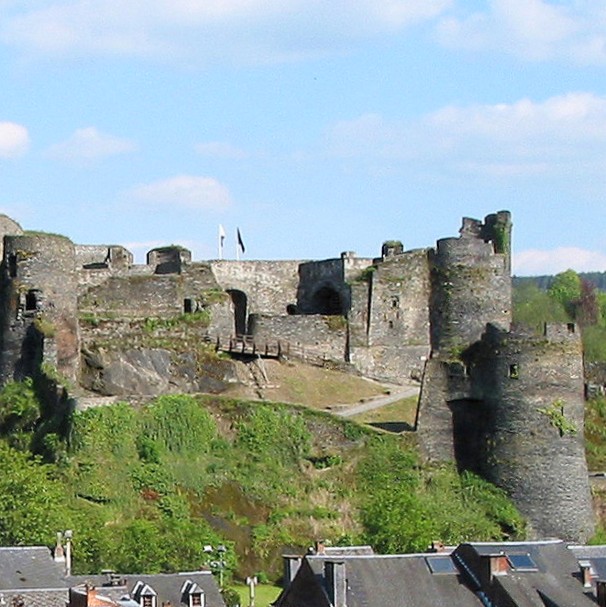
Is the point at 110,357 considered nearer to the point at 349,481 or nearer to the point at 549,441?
the point at 349,481

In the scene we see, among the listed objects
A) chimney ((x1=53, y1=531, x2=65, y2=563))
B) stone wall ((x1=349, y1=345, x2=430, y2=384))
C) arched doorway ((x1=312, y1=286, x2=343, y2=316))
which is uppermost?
arched doorway ((x1=312, y1=286, x2=343, y2=316))

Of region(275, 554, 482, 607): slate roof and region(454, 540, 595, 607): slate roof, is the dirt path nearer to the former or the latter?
region(454, 540, 595, 607): slate roof

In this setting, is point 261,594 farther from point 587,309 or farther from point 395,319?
point 587,309

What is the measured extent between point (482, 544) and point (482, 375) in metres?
17.8

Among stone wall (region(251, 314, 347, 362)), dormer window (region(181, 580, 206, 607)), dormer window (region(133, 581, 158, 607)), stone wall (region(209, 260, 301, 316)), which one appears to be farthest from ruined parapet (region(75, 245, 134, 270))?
dormer window (region(133, 581, 158, 607))

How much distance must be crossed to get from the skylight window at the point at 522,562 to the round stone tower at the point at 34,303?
25241mm

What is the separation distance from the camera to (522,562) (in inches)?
1844

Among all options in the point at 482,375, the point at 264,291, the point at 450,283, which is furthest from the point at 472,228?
the point at 482,375

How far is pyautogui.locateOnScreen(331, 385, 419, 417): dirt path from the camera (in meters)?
67.6

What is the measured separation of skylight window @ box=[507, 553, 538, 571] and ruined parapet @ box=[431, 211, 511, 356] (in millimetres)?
26299

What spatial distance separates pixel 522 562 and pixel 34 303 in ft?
90.3

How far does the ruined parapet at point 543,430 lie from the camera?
207ft

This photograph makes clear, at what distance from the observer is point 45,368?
6588cm

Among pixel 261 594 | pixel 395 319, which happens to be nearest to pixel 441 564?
pixel 261 594
